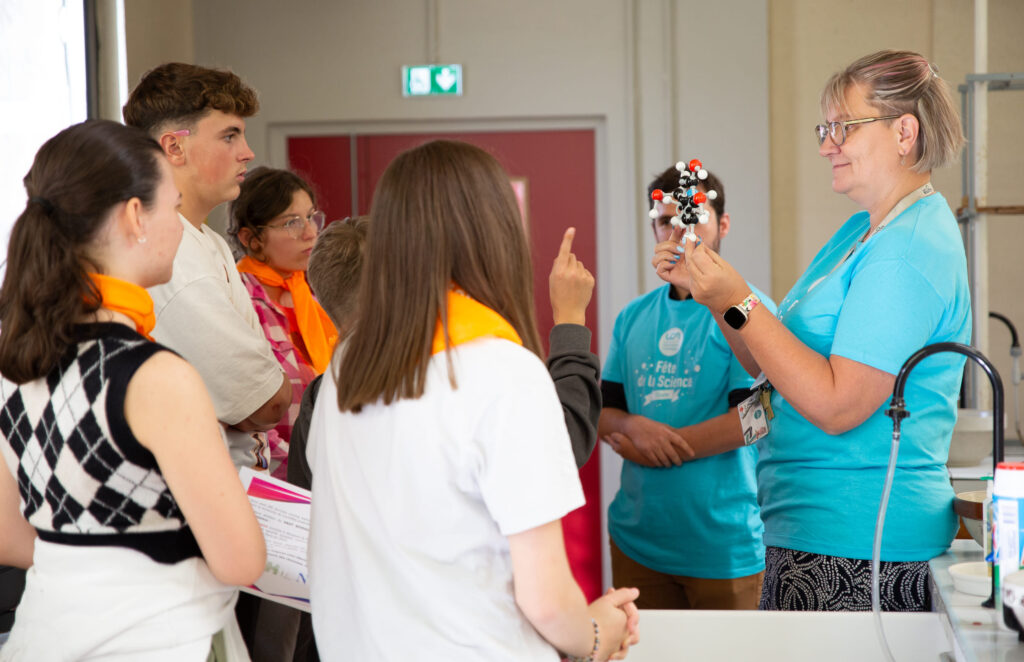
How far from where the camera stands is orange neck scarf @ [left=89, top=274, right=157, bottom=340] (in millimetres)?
1059

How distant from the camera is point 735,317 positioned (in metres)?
1.49

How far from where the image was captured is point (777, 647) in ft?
4.58

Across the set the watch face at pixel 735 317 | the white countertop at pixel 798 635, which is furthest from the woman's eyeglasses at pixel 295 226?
the white countertop at pixel 798 635

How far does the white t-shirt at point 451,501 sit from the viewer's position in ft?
3.07

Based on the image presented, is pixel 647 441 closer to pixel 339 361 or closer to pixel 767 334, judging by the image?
pixel 767 334

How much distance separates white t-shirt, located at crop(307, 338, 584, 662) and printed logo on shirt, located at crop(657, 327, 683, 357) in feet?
4.45

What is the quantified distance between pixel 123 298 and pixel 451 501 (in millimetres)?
458

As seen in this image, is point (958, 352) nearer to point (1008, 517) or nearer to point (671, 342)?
point (1008, 517)

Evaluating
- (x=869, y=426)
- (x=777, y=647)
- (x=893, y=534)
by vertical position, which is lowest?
(x=777, y=647)

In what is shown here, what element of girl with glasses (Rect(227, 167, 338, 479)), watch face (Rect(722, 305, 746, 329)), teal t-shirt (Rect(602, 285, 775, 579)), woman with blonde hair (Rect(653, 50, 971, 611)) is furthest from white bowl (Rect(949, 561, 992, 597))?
girl with glasses (Rect(227, 167, 338, 479))

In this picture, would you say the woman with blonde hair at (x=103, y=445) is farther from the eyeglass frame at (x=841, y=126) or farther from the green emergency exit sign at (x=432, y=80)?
the green emergency exit sign at (x=432, y=80)

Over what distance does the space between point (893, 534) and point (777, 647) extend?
0.26 m

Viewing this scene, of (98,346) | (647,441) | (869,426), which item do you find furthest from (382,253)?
(647,441)

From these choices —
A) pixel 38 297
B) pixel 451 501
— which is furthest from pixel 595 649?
pixel 38 297
